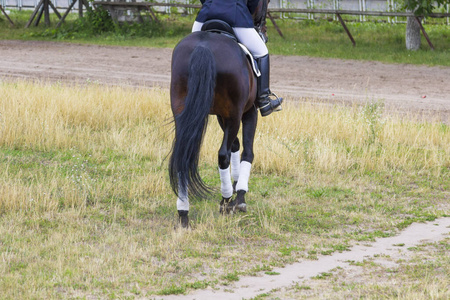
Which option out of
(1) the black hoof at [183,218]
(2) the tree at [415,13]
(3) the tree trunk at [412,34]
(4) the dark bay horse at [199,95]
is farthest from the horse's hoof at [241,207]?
(3) the tree trunk at [412,34]

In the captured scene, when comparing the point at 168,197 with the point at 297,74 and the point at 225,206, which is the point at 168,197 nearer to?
the point at 225,206

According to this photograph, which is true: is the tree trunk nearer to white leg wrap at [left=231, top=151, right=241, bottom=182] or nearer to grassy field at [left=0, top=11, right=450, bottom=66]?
grassy field at [left=0, top=11, right=450, bottom=66]

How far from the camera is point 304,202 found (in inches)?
301

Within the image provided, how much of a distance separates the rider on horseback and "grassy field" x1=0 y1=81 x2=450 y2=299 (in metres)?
1.21

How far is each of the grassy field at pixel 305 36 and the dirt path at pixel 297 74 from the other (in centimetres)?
94

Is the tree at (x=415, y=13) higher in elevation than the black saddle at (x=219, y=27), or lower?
lower

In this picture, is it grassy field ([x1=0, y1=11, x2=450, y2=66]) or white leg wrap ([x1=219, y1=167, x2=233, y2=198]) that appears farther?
grassy field ([x1=0, y1=11, x2=450, y2=66])

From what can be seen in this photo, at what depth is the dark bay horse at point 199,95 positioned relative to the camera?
20.4 feet

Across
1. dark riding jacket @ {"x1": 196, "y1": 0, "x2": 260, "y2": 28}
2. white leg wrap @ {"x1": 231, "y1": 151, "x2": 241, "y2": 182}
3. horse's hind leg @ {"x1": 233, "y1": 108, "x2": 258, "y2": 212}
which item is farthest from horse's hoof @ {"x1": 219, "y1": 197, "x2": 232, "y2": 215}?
dark riding jacket @ {"x1": 196, "y1": 0, "x2": 260, "y2": 28}

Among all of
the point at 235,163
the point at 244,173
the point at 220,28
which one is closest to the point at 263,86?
the point at 220,28

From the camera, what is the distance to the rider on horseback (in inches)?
273

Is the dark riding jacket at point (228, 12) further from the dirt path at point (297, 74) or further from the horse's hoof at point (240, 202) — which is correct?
the dirt path at point (297, 74)

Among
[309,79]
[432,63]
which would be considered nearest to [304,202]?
[309,79]

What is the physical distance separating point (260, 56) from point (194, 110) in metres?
1.36
